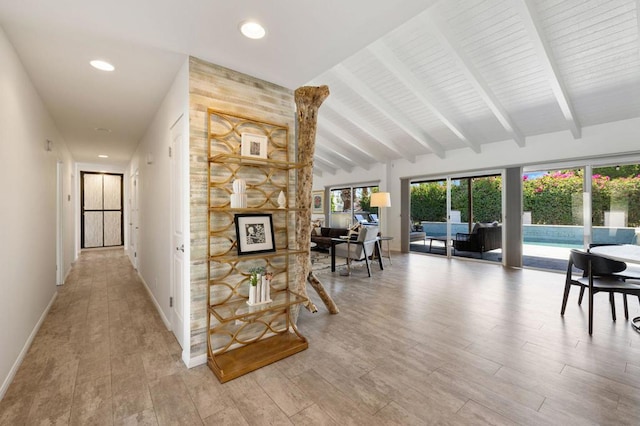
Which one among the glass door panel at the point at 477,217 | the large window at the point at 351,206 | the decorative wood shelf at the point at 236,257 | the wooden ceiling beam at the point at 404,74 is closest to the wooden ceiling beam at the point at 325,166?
the large window at the point at 351,206

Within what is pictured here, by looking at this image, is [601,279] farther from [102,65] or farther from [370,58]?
[102,65]

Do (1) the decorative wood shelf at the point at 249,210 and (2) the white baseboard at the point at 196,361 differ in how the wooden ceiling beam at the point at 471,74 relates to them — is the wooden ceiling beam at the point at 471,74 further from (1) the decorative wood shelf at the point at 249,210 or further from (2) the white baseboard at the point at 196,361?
(2) the white baseboard at the point at 196,361

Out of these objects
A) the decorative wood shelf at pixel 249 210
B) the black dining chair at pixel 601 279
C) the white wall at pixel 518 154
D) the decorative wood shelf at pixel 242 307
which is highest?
the white wall at pixel 518 154

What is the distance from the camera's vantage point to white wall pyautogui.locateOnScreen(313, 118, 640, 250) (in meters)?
4.46

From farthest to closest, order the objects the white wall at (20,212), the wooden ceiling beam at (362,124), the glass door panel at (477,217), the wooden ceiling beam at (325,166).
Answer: the wooden ceiling beam at (325,166), the glass door panel at (477,217), the wooden ceiling beam at (362,124), the white wall at (20,212)

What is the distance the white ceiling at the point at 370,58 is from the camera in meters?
1.72

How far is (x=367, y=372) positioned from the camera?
202cm

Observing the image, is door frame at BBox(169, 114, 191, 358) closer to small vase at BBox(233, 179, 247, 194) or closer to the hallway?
the hallway

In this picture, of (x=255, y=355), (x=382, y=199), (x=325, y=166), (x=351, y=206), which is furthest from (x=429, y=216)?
(x=255, y=355)

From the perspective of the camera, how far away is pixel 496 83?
416cm

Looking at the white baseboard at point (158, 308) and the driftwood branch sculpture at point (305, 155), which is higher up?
the driftwood branch sculpture at point (305, 155)

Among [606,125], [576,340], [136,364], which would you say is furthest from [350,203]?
[136,364]

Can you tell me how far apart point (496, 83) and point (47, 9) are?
5.09 m

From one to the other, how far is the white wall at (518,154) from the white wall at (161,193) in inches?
238
